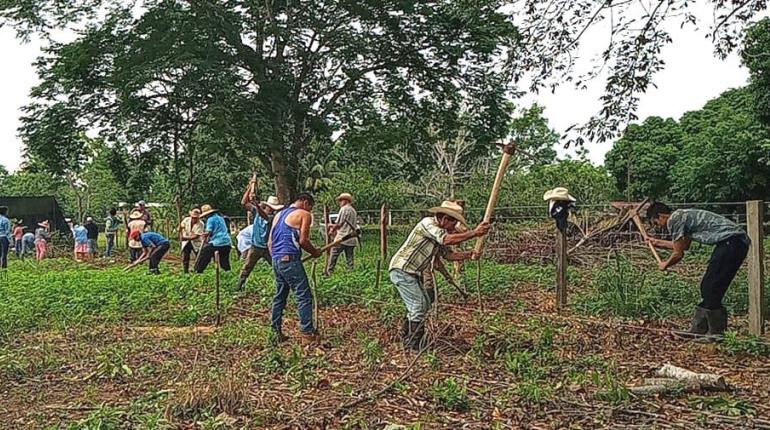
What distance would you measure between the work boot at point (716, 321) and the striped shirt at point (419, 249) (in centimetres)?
275

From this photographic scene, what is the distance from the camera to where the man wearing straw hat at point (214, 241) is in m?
13.2

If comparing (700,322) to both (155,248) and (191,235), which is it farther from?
(155,248)

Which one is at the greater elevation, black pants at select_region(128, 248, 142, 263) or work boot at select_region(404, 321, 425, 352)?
black pants at select_region(128, 248, 142, 263)

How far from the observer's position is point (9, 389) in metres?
6.20

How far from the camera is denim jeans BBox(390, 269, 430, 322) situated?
724cm

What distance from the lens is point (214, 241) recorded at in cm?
1334

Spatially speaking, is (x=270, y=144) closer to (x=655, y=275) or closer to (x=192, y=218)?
(x=192, y=218)

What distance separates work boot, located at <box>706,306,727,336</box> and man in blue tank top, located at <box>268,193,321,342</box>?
4.01 metres

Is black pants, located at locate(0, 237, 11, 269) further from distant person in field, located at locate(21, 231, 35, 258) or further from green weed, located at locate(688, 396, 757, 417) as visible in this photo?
green weed, located at locate(688, 396, 757, 417)

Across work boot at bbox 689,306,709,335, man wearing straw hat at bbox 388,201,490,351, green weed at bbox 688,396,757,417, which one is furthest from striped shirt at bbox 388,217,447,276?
green weed at bbox 688,396,757,417

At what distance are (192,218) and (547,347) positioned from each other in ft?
30.8

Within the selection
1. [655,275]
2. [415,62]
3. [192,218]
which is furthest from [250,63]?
[655,275]

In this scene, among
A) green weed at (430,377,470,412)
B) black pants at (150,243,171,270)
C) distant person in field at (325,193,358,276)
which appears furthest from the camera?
black pants at (150,243,171,270)

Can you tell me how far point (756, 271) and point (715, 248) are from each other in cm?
54
